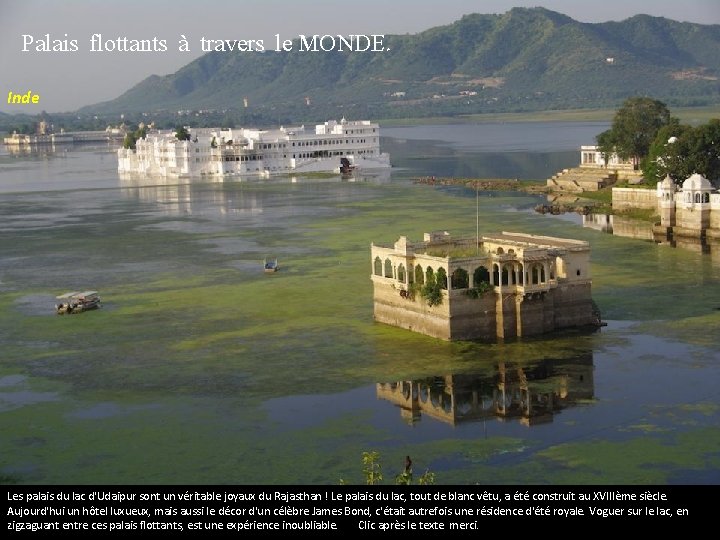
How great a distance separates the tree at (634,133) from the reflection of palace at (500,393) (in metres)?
50.7

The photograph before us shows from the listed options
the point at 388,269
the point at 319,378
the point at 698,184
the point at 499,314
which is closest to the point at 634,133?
the point at 698,184

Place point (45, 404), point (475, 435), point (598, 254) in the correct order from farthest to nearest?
point (598, 254) < point (45, 404) < point (475, 435)

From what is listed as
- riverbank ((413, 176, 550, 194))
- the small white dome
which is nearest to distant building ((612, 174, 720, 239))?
the small white dome

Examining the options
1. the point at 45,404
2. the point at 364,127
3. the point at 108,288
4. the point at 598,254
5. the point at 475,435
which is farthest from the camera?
the point at 364,127

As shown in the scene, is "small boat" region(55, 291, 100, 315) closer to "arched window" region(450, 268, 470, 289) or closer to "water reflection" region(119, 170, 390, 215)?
"arched window" region(450, 268, 470, 289)

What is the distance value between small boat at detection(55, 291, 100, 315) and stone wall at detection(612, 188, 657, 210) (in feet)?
111

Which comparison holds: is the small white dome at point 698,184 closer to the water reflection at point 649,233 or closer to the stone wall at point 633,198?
the water reflection at point 649,233

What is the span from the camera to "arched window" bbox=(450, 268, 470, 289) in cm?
3316

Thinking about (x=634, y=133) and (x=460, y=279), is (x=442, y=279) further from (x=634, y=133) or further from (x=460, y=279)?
(x=634, y=133)

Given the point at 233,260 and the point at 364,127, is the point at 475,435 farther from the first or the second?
the point at 364,127

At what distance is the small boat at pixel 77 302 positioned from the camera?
129 ft

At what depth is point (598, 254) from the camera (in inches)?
1918
